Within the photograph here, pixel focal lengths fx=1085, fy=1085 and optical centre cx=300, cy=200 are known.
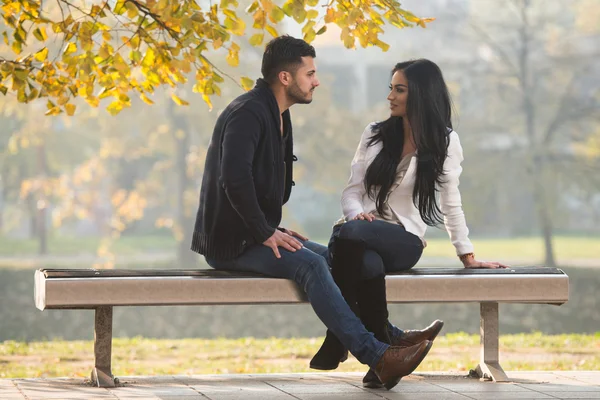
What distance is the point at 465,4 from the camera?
44.3 m

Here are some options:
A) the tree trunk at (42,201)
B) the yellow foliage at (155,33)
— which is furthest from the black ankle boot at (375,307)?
the tree trunk at (42,201)

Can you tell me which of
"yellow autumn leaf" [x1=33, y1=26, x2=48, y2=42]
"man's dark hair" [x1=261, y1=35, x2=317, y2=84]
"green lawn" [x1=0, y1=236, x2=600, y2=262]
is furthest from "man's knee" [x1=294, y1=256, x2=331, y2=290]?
"green lawn" [x1=0, y1=236, x2=600, y2=262]

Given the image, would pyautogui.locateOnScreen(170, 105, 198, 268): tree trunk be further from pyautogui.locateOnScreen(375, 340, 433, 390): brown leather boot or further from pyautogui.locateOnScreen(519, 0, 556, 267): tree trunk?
pyautogui.locateOnScreen(375, 340, 433, 390): brown leather boot

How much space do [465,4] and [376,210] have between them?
40208 mm

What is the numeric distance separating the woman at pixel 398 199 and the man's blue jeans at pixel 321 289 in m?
0.23

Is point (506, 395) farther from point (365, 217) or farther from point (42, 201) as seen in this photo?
point (42, 201)

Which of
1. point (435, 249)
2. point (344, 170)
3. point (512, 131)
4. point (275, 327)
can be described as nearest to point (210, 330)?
point (275, 327)

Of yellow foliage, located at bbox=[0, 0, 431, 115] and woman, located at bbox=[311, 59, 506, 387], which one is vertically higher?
yellow foliage, located at bbox=[0, 0, 431, 115]

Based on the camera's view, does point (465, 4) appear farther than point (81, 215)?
Yes

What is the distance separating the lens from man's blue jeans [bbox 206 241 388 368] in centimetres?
479

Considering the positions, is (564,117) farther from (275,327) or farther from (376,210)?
(376,210)

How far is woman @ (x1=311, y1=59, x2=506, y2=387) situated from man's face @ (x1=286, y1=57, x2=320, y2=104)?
1.58 feet

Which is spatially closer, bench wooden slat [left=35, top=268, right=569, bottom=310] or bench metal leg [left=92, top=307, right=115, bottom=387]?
bench wooden slat [left=35, top=268, right=569, bottom=310]

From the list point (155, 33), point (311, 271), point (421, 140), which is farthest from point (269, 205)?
point (155, 33)
